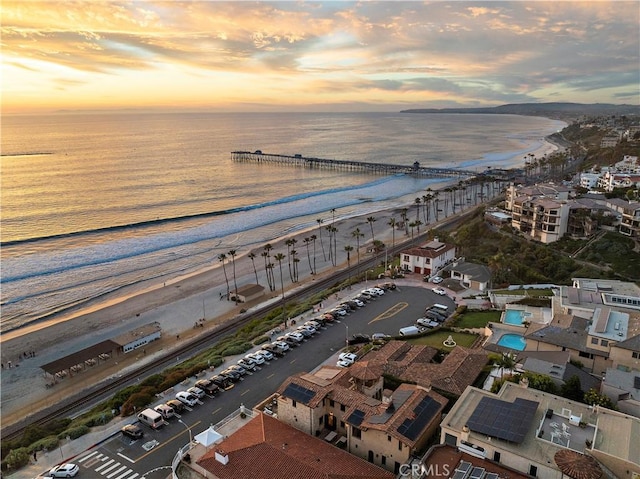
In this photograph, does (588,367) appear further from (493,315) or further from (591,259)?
(591,259)

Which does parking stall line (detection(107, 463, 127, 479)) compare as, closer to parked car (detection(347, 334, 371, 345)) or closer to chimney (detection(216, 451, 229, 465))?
chimney (detection(216, 451, 229, 465))

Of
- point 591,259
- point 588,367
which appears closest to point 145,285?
point 588,367

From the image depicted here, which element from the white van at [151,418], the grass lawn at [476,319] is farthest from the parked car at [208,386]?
the grass lawn at [476,319]

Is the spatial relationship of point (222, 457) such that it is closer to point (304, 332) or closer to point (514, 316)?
point (304, 332)

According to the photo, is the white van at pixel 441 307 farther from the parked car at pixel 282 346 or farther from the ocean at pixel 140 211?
the ocean at pixel 140 211

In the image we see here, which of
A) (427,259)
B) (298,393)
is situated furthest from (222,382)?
(427,259)

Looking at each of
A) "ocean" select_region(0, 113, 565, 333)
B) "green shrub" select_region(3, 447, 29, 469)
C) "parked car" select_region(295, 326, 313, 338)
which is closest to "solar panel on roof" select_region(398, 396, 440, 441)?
"parked car" select_region(295, 326, 313, 338)
